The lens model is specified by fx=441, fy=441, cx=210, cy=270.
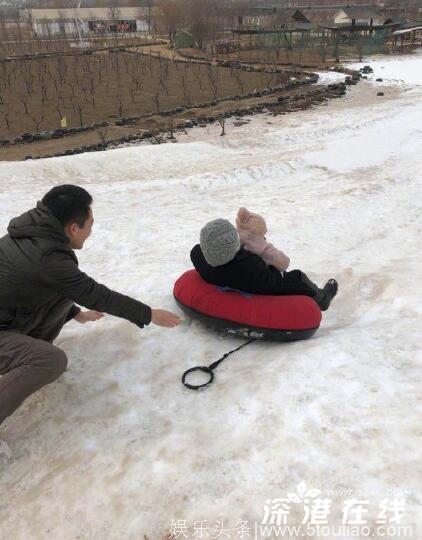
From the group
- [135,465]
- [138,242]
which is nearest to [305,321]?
[135,465]

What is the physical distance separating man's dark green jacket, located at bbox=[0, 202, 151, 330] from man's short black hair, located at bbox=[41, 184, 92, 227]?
0.03 m

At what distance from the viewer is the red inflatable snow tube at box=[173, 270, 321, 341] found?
292cm

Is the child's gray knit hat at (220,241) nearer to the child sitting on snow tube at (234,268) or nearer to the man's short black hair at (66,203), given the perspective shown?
the child sitting on snow tube at (234,268)

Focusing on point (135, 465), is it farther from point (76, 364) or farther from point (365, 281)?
point (365, 281)

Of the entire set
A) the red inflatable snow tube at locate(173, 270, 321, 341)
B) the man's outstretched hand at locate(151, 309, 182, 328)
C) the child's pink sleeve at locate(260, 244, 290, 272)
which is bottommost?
the red inflatable snow tube at locate(173, 270, 321, 341)

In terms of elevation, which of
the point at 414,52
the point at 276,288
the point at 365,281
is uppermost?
the point at 414,52

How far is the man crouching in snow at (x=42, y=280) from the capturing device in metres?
2.06

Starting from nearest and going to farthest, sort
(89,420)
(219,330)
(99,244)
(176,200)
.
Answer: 1. (89,420)
2. (219,330)
3. (99,244)
4. (176,200)

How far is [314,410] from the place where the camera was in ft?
7.16

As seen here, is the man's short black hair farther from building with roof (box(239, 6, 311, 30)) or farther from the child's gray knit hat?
building with roof (box(239, 6, 311, 30))

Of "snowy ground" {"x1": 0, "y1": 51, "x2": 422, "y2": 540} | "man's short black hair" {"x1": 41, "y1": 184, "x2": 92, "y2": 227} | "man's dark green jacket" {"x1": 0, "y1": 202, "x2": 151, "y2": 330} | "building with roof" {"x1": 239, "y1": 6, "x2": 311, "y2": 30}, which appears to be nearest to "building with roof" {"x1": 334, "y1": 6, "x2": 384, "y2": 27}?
"building with roof" {"x1": 239, "y1": 6, "x2": 311, "y2": 30}

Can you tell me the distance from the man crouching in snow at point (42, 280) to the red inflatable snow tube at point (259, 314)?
899 millimetres

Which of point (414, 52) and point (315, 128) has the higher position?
point (414, 52)

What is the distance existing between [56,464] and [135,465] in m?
0.41
